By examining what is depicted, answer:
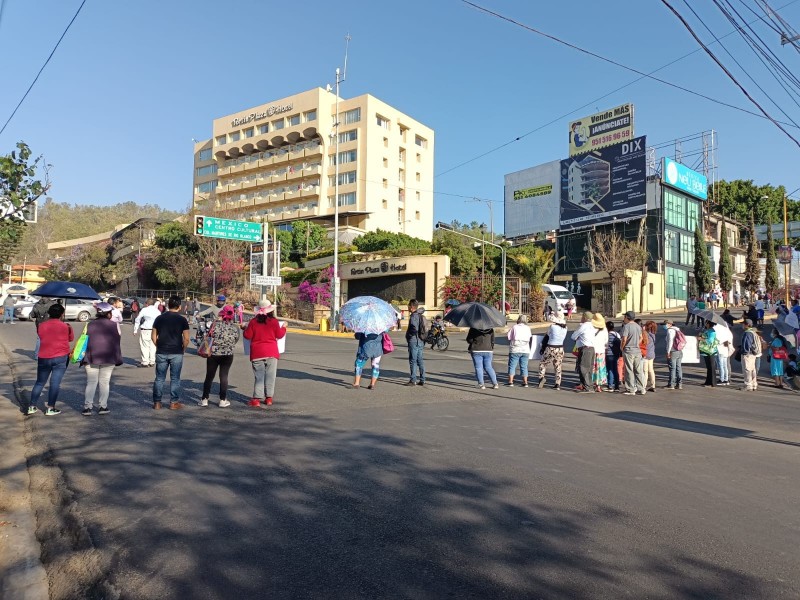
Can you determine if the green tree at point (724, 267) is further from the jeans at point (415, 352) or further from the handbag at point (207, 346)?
the handbag at point (207, 346)

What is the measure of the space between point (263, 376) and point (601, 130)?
51.9m

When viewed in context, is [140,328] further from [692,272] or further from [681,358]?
[692,272]

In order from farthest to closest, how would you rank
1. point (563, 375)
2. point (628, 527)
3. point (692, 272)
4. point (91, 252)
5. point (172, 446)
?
1. point (91, 252)
2. point (692, 272)
3. point (563, 375)
4. point (172, 446)
5. point (628, 527)

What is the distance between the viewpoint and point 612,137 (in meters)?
53.4

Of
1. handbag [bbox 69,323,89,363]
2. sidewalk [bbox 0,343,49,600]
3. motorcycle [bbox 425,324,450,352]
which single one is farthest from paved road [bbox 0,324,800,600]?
motorcycle [bbox 425,324,450,352]

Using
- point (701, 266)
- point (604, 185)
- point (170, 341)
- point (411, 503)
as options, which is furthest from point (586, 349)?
point (604, 185)

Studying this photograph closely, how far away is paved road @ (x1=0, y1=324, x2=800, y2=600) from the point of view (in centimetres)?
378

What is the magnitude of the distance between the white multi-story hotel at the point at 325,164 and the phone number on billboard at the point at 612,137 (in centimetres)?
2360

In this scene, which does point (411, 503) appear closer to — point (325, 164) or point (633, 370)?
point (633, 370)

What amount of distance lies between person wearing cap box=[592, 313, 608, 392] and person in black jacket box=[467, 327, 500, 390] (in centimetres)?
225

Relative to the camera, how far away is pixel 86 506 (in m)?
5.08

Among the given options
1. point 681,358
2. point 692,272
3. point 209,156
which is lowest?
point 681,358

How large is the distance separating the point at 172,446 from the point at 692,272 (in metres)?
53.5

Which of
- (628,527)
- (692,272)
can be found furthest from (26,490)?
(692,272)
